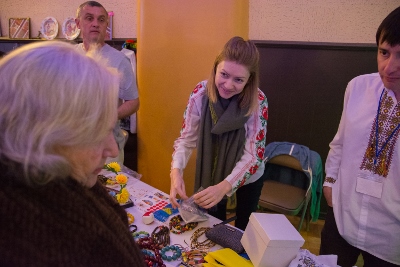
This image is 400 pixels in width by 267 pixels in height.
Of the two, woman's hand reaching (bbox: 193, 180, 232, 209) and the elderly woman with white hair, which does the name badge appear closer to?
woman's hand reaching (bbox: 193, 180, 232, 209)

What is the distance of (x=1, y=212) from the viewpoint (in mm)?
573

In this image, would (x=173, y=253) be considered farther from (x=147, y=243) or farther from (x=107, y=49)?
(x=107, y=49)

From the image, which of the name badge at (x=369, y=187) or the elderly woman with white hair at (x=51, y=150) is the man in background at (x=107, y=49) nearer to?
the name badge at (x=369, y=187)

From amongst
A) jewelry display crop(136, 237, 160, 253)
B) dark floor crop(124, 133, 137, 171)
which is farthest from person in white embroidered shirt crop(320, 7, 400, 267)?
dark floor crop(124, 133, 137, 171)

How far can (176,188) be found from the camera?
1.56 metres

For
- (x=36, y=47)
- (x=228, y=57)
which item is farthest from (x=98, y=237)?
(x=228, y=57)

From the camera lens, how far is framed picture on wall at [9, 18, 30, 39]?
4355 mm

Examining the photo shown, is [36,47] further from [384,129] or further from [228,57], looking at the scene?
[384,129]

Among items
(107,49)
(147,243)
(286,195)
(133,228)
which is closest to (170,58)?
(107,49)

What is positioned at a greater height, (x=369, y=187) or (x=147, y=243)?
(x=369, y=187)

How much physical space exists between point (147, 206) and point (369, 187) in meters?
1.02

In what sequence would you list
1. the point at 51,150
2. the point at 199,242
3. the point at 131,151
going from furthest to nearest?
the point at 131,151 < the point at 199,242 < the point at 51,150

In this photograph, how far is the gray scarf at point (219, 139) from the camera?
1.69 m

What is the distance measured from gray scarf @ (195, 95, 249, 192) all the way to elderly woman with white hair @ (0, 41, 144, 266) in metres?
1.05
